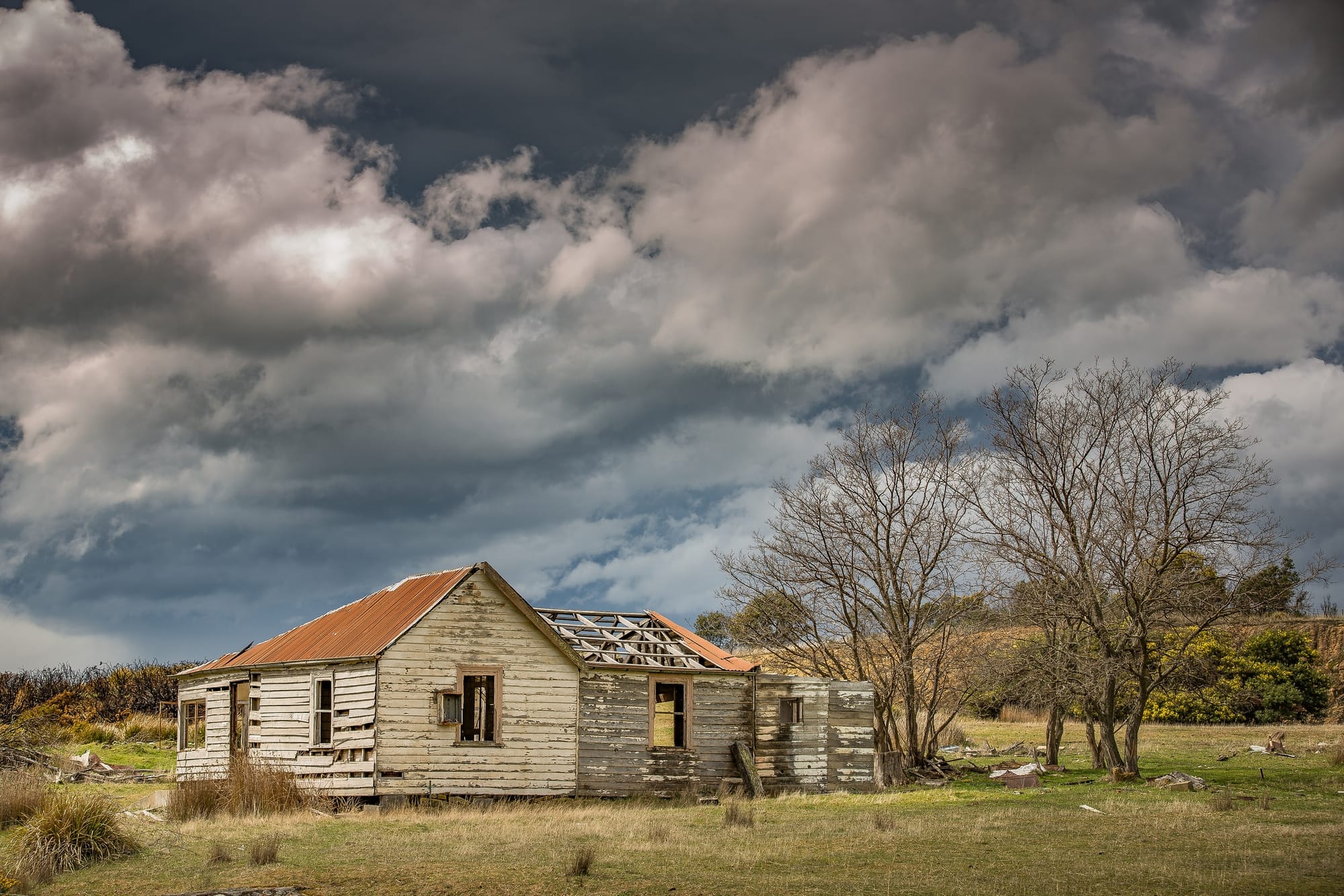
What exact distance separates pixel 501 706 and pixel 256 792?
6012 mm

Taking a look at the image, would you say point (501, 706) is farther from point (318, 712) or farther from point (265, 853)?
point (265, 853)

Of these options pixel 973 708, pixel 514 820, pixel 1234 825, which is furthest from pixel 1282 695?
pixel 514 820

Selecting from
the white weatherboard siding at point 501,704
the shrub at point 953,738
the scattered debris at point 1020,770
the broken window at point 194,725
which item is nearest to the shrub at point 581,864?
the white weatherboard siding at point 501,704

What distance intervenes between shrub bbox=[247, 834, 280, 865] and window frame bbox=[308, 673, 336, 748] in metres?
10.6

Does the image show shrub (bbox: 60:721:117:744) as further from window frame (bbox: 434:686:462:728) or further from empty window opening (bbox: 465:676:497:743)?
window frame (bbox: 434:686:462:728)

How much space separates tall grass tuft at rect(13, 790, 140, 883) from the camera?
15.4 m

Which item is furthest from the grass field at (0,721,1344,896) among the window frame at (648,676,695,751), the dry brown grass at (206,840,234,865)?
the window frame at (648,676,695,751)

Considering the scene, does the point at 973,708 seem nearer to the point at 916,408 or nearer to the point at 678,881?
the point at 916,408

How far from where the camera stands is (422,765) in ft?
85.7

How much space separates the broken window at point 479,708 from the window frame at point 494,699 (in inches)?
0.8

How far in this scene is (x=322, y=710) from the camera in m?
27.7

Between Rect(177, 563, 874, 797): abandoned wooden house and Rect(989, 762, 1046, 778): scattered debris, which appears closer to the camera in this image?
Rect(177, 563, 874, 797): abandoned wooden house

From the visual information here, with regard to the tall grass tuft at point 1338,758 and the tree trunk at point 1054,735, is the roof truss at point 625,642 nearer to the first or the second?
the tree trunk at point 1054,735

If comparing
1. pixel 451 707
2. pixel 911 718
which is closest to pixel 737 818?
pixel 451 707
